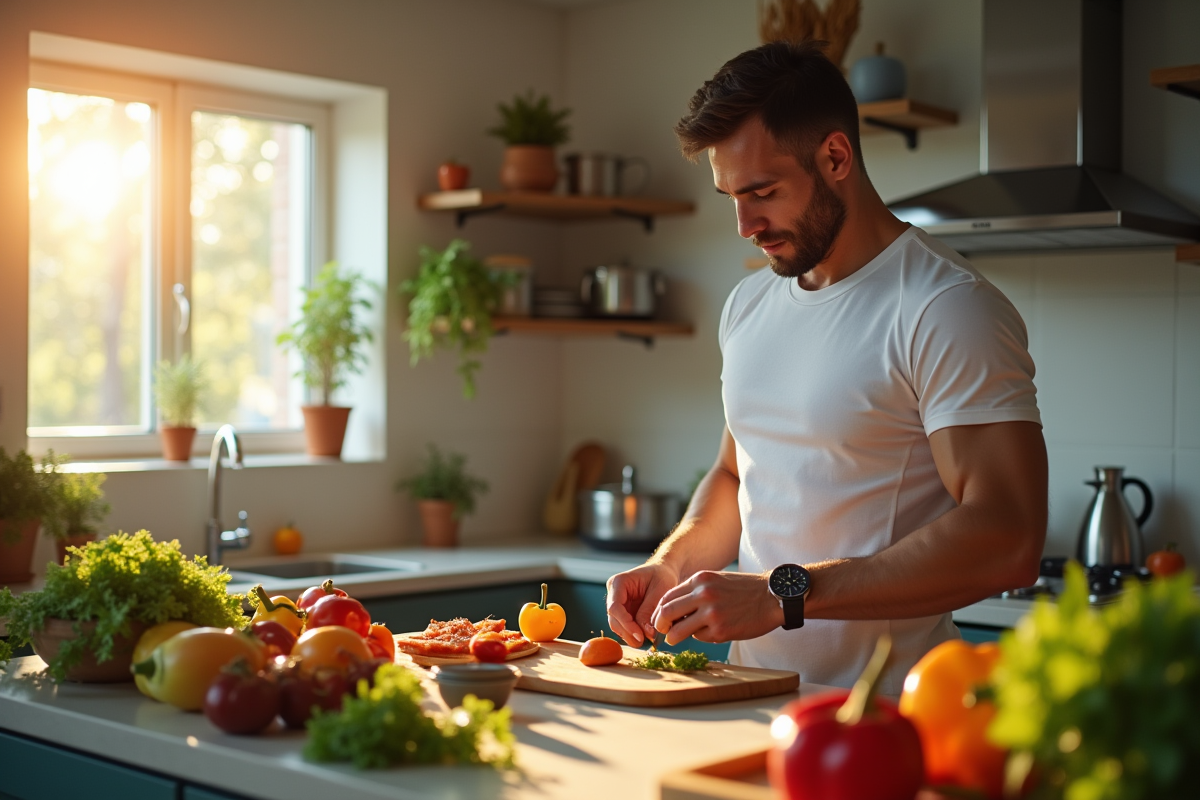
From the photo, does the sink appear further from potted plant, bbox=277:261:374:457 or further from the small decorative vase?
the small decorative vase

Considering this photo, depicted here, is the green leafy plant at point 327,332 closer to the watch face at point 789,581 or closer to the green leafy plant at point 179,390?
the green leafy plant at point 179,390

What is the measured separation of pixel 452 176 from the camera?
12.6ft

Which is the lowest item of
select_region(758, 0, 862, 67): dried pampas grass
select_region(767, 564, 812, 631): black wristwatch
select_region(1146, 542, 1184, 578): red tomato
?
select_region(1146, 542, 1184, 578): red tomato

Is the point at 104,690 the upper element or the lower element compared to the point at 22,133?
lower

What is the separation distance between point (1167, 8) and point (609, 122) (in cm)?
170

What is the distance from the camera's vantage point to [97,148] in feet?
11.6

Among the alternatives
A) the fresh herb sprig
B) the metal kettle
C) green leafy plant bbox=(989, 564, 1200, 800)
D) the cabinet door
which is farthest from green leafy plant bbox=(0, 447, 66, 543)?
green leafy plant bbox=(989, 564, 1200, 800)

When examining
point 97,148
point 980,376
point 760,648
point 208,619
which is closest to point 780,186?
point 980,376

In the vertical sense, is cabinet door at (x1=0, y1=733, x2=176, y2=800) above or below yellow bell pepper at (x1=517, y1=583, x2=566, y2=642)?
below

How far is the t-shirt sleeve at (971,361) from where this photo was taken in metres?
1.72

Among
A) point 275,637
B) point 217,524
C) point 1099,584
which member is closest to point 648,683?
point 275,637

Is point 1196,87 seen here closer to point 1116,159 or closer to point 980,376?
point 1116,159

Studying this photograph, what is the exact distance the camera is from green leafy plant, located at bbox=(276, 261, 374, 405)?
3.74 meters

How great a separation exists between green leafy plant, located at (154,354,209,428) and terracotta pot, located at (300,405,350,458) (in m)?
0.33
